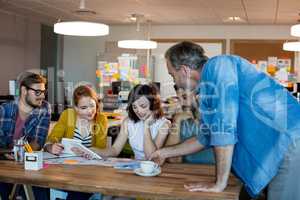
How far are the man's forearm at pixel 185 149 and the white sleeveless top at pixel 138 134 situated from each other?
18.8 inches

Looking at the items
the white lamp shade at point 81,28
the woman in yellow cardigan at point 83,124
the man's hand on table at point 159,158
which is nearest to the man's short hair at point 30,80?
the woman in yellow cardigan at point 83,124

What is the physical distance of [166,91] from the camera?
8.18 m

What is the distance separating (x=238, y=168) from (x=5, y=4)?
5212mm

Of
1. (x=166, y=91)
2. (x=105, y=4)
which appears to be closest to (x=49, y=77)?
(x=166, y=91)

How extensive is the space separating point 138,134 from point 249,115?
3.64ft

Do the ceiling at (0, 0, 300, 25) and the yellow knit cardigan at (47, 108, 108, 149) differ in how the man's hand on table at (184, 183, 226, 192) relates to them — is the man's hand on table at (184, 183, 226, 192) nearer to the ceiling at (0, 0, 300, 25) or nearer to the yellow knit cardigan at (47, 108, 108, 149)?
the yellow knit cardigan at (47, 108, 108, 149)

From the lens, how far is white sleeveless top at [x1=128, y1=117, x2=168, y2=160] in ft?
9.02

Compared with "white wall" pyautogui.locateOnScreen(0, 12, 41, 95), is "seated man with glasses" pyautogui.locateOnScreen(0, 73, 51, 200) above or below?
below

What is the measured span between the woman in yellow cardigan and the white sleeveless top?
0.27 m

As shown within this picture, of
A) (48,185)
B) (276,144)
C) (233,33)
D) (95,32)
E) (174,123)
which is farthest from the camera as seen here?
(233,33)

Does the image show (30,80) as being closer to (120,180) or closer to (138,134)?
(138,134)

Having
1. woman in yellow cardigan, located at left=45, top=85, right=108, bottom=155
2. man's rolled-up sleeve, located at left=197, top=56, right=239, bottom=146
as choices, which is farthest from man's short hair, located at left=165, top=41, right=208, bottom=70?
woman in yellow cardigan, located at left=45, top=85, right=108, bottom=155

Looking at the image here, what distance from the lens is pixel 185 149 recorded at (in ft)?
7.18

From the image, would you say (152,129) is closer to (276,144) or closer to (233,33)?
(276,144)
